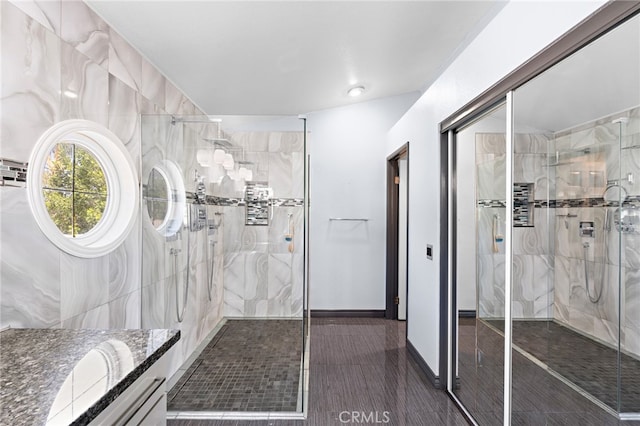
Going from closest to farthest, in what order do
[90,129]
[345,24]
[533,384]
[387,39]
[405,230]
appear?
1. [533,384]
2. [90,129]
3. [345,24]
4. [387,39]
5. [405,230]

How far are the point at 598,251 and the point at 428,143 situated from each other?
5.68 feet

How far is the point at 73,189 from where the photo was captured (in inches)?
72.7

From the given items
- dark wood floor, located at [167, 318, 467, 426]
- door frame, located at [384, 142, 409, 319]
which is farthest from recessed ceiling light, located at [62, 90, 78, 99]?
door frame, located at [384, 142, 409, 319]

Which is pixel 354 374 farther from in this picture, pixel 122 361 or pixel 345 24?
pixel 345 24

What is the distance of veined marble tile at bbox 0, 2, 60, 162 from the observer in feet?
4.45

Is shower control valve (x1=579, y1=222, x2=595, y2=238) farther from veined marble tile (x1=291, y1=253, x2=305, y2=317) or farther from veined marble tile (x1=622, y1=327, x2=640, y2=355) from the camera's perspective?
veined marble tile (x1=291, y1=253, x2=305, y2=317)

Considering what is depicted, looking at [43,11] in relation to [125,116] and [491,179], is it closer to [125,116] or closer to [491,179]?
[125,116]

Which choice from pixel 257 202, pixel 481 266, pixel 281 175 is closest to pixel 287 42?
pixel 281 175

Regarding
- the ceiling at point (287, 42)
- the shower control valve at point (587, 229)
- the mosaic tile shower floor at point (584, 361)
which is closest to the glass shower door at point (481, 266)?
the mosaic tile shower floor at point (584, 361)

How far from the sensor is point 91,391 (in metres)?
0.90

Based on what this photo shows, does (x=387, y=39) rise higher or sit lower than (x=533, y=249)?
higher

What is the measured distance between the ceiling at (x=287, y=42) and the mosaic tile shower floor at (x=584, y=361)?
7.08ft

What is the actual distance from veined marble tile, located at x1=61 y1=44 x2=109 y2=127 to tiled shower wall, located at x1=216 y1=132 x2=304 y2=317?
0.86 m

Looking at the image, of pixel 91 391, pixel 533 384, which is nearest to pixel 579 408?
pixel 533 384
